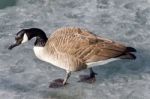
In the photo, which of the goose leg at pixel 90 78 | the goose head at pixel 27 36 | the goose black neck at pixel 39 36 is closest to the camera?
the goose head at pixel 27 36

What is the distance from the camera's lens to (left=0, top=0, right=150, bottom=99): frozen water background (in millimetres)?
6051

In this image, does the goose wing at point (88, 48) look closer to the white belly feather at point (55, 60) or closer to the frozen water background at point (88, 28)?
the white belly feather at point (55, 60)

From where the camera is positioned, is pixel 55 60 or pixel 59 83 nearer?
→ pixel 55 60

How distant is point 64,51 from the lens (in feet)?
19.0

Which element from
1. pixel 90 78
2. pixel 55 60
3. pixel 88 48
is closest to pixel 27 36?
pixel 55 60

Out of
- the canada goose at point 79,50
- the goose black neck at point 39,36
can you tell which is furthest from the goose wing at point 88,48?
the goose black neck at point 39,36

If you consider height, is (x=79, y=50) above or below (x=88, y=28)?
above

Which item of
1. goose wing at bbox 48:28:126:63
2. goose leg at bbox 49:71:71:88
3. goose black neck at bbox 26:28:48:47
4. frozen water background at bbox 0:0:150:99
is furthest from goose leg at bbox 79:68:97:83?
goose black neck at bbox 26:28:48:47

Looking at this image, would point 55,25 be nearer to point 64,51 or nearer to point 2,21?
point 2,21

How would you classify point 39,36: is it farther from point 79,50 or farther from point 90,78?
point 90,78

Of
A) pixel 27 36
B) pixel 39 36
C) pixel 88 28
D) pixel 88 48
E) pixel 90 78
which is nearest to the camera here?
pixel 88 48

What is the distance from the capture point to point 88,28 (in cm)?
758

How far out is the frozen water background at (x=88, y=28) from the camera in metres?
6.05

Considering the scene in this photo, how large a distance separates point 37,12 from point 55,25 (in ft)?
1.92
